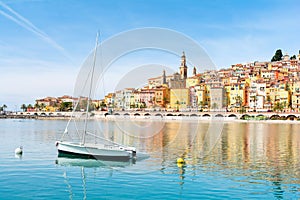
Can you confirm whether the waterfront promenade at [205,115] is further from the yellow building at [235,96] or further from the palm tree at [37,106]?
the palm tree at [37,106]

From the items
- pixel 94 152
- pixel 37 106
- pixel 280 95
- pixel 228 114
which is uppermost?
pixel 280 95

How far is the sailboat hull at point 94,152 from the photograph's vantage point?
59.5 feet

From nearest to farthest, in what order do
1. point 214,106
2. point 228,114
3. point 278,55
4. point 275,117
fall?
1. point 275,117
2. point 228,114
3. point 214,106
4. point 278,55

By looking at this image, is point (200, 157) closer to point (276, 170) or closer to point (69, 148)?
point (276, 170)

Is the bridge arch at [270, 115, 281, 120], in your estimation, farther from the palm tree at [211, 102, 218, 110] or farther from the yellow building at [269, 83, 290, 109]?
the palm tree at [211, 102, 218, 110]

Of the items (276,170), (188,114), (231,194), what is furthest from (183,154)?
(188,114)

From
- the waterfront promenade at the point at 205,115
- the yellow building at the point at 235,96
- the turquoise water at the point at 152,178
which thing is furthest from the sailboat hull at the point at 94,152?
the yellow building at the point at 235,96

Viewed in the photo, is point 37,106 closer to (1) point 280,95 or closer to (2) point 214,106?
(2) point 214,106

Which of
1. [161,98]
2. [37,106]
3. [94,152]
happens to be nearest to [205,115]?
[161,98]

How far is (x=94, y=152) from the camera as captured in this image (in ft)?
60.6

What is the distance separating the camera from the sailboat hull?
1814 cm

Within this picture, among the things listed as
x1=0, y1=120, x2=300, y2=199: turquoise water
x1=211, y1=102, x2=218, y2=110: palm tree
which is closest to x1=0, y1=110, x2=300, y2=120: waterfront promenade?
x1=211, y1=102, x2=218, y2=110: palm tree

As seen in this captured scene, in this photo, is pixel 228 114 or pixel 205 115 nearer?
pixel 228 114

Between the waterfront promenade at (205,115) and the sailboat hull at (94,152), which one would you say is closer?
the sailboat hull at (94,152)
